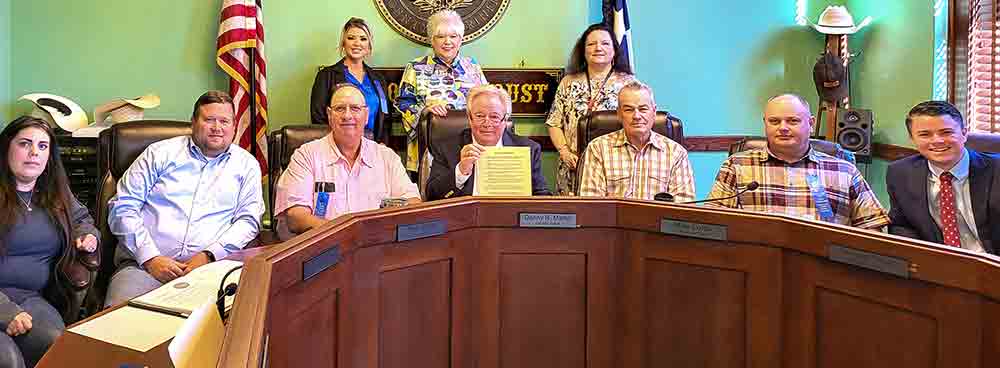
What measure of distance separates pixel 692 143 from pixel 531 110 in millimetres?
1059

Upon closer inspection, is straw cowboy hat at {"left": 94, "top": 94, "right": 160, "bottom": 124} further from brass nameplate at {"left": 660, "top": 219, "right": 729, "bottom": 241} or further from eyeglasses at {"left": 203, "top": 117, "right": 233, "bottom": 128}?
brass nameplate at {"left": 660, "top": 219, "right": 729, "bottom": 241}

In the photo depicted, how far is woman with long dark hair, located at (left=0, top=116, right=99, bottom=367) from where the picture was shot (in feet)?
7.52

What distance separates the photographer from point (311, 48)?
14.9 ft

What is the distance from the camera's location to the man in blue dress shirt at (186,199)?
259cm

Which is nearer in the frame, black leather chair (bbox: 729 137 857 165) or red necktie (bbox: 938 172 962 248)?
red necktie (bbox: 938 172 962 248)

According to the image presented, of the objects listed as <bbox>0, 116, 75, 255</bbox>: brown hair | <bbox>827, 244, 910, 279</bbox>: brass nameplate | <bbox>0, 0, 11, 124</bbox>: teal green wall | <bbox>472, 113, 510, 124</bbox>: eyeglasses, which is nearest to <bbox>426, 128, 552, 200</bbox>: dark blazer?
<bbox>472, 113, 510, 124</bbox>: eyeglasses

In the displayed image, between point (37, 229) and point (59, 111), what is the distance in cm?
201

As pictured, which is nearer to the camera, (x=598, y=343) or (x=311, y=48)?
(x=598, y=343)

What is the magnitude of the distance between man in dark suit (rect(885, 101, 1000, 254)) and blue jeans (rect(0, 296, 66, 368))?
8.18 feet

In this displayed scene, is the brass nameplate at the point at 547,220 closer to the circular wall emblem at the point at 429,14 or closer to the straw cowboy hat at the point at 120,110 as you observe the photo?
the circular wall emblem at the point at 429,14

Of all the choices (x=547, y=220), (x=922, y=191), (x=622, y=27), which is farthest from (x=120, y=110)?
(x=922, y=191)

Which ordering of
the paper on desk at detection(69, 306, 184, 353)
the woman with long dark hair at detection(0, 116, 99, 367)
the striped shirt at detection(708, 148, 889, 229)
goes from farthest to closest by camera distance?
the striped shirt at detection(708, 148, 889, 229)
the woman with long dark hair at detection(0, 116, 99, 367)
the paper on desk at detection(69, 306, 184, 353)

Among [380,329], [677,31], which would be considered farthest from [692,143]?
[380,329]

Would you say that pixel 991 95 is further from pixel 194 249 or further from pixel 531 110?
pixel 194 249
